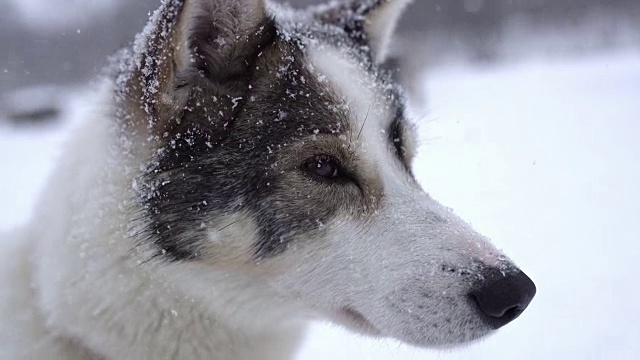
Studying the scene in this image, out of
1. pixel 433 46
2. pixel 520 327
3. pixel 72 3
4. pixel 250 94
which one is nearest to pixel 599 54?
pixel 433 46

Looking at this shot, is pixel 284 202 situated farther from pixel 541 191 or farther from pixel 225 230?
pixel 541 191

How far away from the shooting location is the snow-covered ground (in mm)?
3445

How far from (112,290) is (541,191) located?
5.52 meters

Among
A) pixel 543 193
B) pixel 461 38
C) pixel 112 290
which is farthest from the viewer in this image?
pixel 461 38

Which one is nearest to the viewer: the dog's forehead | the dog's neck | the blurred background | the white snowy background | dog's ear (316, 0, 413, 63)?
the dog's neck

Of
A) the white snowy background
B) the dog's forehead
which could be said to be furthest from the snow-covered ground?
the dog's forehead

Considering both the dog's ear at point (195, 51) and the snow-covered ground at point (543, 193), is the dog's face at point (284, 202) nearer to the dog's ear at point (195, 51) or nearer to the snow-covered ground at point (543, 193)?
the dog's ear at point (195, 51)

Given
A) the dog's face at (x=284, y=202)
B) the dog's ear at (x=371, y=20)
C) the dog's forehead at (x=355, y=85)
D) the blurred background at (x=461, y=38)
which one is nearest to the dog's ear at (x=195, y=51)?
the dog's face at (x=284, y=202)

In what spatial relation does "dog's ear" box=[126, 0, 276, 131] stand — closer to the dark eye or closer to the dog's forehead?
the dog's forehead

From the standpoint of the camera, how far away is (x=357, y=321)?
204 cm

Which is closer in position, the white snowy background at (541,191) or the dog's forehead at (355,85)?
the dog's forehead at (355,85)

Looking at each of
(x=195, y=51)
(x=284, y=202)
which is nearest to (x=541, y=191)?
(x=284, y=202)

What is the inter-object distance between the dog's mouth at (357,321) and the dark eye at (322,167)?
0.40 meters

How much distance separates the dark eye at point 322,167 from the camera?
6.78 feet
